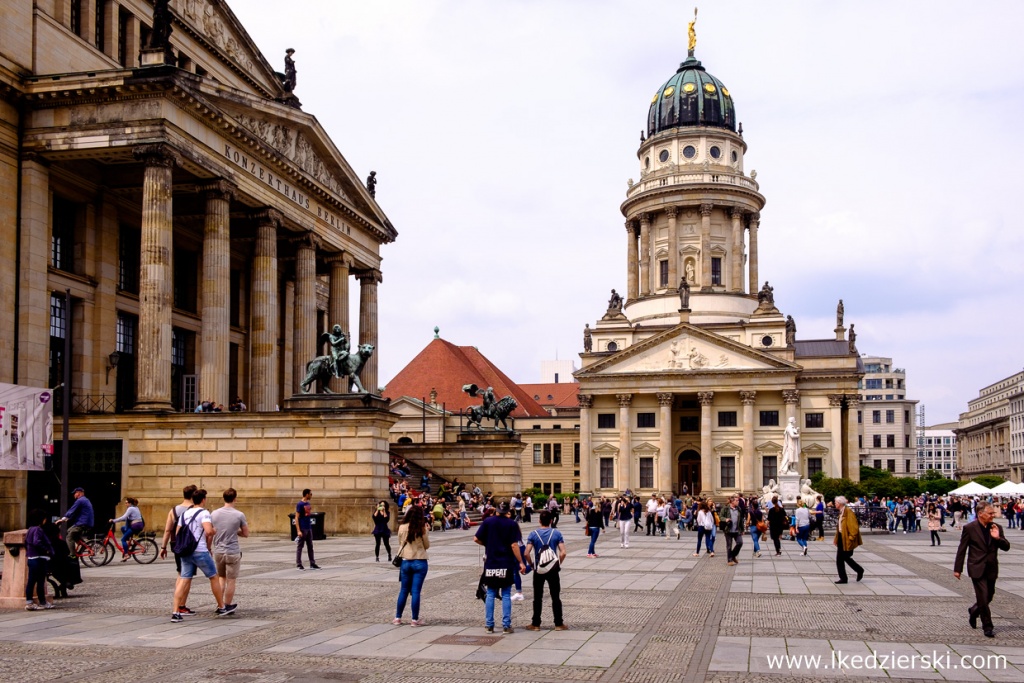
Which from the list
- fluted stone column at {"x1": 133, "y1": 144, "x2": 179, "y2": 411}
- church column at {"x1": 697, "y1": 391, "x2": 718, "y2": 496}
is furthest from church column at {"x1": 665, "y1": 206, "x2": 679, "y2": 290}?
fluted stone column at {"x1": 133, "y1": 144, "x2": 179, "y2": 411}

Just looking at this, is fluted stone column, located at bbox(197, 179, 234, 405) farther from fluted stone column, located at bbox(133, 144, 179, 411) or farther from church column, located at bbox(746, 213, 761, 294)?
church column, located at bbox(746, 213, 761, 294)

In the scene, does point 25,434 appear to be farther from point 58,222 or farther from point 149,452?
point 58,222

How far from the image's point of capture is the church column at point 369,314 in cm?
5181

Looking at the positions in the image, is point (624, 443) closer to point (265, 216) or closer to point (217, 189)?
point (265, 216)

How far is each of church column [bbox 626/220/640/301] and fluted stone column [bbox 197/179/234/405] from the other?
77.3 m

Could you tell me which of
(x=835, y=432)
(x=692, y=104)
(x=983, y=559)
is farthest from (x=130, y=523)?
(x=692, y=104)

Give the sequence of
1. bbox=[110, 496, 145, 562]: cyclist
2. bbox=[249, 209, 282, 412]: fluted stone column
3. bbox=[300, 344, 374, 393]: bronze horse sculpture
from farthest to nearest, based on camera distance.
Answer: bbox=[249, 209, 282, 412]: fluted stone column
bbox=[300, 344, 374, 393]: bronze horse sculpture
bbox=[110, 496, 145, 562]: cyclist

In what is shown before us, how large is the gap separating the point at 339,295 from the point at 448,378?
62196mm

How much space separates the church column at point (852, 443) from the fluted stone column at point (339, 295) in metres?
59.6

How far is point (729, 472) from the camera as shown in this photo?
96312mm

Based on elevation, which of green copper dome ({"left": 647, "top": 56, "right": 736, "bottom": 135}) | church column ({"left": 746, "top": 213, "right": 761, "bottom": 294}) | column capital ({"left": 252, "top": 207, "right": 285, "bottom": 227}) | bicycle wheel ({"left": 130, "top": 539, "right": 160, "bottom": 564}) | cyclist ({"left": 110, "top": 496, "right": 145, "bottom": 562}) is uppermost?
green copper dome ({"left": 647, "top": 56, "right": 736, "bottom": 135})

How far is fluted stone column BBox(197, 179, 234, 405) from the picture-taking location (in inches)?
A: 1506

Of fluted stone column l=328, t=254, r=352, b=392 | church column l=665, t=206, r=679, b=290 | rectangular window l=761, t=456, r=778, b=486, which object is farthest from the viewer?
church column l=665, t=206, r=679, b=290

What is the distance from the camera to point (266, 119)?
41.9 metres
